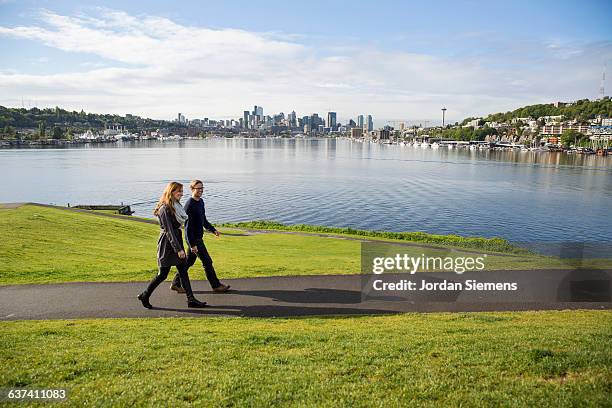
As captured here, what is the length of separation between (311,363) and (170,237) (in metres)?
4.15

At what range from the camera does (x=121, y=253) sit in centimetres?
1519

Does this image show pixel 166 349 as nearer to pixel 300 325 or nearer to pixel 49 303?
pixel 300 325

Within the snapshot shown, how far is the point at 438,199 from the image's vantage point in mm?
56781

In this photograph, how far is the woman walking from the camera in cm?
859

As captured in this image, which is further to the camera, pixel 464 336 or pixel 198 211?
pixel 198 211

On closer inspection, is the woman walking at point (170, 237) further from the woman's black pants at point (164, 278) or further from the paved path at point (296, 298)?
the paved path at point (296, 298)

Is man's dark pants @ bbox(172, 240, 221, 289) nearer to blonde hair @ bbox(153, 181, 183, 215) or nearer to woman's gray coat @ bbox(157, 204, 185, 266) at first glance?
woman's gray coat @ bbox(157, 204, 185, 266)

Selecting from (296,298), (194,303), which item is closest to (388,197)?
(296,298)

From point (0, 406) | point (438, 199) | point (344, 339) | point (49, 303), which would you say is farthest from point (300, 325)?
point (438, 199)

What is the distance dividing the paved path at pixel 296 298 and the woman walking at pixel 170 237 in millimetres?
431

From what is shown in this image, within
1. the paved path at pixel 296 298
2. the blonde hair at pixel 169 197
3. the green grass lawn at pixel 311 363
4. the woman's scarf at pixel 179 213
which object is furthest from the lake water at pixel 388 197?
the green grass lawn at pixel 311 363

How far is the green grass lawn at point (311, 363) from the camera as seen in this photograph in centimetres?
484

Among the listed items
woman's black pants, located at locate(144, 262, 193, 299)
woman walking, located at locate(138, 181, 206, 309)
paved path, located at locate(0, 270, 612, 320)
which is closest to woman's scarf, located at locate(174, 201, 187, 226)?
woman walking, located at locate(138, 181, 206, 309)

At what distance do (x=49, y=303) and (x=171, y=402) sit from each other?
18.4ft
